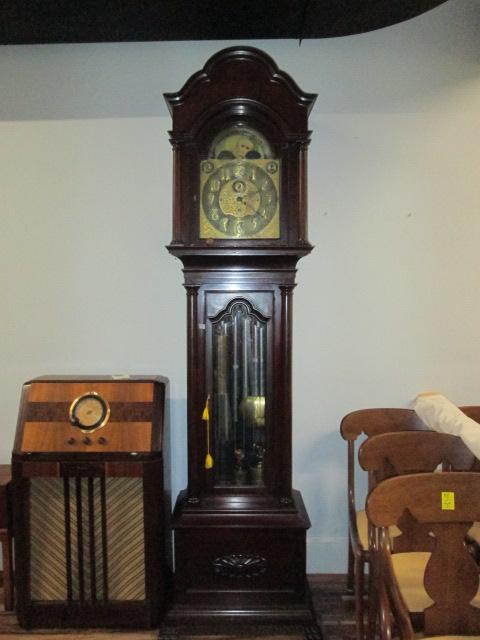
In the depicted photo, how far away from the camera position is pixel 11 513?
2.07 m

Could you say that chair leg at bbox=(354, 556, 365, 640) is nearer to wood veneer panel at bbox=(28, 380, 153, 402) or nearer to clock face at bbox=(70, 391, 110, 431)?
wood veneer panel at bbox=(28, 380, 153, 402)

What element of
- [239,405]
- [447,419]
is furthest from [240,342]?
[447,419]

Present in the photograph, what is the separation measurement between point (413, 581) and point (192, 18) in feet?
7.66

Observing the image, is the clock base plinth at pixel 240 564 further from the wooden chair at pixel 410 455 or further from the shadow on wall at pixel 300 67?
the shadow on wall at pixel 300 67

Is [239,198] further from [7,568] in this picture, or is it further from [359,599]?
[7,568]

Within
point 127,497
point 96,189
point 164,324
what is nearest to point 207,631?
point 127,497

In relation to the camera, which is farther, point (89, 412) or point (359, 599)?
point (89, 412)

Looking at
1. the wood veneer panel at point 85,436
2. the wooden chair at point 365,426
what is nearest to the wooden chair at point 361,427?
the wooden chair at point 365,426

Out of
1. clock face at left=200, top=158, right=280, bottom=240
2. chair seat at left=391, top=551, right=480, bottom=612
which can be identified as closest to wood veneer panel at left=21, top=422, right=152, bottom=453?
clock face at left=200, top=158, right=280, bottom=240

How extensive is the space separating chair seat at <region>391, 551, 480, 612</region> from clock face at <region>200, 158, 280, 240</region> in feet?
4.24

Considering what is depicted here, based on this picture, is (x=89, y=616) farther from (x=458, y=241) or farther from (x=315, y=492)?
(x=458, y=241)

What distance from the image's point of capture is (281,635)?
6.37ft

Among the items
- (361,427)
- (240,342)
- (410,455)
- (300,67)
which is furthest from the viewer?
(300,67)

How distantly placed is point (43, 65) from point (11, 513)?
2.05 m
